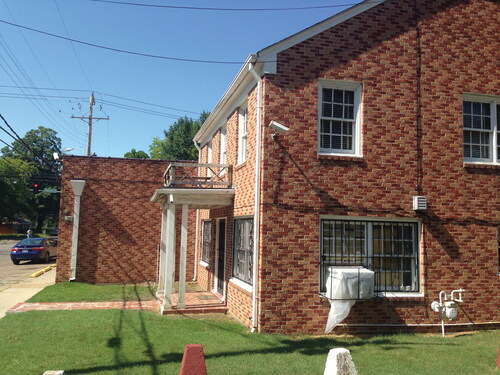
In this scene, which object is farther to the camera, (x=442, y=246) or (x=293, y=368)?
(x=442, y=246)

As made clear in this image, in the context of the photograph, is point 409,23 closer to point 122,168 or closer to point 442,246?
point 442,246

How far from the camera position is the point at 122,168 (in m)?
16.2

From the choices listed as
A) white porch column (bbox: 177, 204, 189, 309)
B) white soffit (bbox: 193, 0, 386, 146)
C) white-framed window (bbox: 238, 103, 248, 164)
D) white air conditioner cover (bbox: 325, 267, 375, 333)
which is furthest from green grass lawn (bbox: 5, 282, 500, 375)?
white soffit (bbox: 193, 0, 386, 146)

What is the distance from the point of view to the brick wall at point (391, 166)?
867 cm

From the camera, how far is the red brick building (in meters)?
8.71

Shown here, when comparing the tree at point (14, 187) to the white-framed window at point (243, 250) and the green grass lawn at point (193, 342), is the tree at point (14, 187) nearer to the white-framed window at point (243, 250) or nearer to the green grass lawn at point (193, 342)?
the white-framed window at point (243, 250)

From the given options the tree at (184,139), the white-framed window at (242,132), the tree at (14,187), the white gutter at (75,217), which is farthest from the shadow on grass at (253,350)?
the tree at (14,187)

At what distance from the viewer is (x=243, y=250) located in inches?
404

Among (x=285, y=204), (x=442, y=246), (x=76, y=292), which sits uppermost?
(x=285, y=204)

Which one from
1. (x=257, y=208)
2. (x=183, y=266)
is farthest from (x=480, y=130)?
(x=183, y=266)

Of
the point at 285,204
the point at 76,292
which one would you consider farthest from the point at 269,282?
the point at 76,292

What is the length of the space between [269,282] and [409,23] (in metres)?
6.47

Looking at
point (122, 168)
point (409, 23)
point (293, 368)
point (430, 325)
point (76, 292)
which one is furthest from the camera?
point (122, 168)

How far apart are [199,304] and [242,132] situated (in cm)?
457
